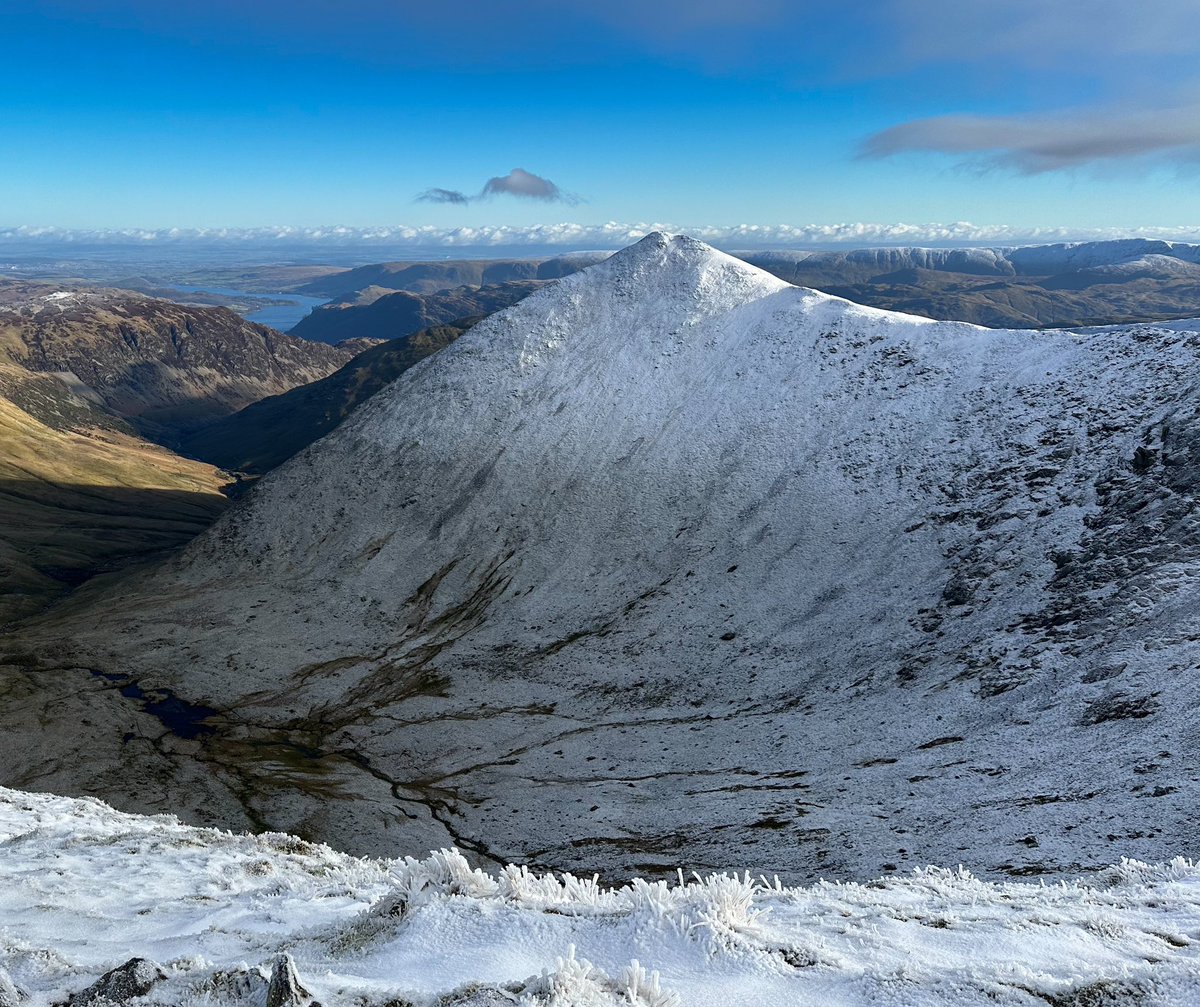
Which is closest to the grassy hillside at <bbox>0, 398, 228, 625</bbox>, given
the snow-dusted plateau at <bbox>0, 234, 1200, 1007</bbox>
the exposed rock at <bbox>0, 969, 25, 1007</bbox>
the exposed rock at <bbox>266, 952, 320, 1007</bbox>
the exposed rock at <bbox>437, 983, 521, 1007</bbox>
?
the snow-dusted plateau at <bbox>0, 234, 1200, 1007</bbox>

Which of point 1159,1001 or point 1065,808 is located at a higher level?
point 1159,1001

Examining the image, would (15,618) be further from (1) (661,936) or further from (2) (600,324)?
(1) (661,936)

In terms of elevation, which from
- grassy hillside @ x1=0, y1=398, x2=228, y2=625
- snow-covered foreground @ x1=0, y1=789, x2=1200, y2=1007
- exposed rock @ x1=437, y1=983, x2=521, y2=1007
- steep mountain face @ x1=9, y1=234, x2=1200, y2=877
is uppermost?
exposed rock @ x1=437, y1=983, x2=521, y2=1007

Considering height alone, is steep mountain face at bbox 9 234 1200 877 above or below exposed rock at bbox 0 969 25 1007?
below

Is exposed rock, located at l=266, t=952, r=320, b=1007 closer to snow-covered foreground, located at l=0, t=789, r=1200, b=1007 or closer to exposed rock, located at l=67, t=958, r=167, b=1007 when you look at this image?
snow-covered foreground, located at l=0, t=789, r=1200, b=1007

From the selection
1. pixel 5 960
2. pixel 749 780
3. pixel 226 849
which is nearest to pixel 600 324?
pixel 749 780

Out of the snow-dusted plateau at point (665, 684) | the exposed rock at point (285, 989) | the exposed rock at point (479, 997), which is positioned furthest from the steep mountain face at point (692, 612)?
the exposed rock at point (285, 989)

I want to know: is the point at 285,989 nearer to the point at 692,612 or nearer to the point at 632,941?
the point at 632,941
